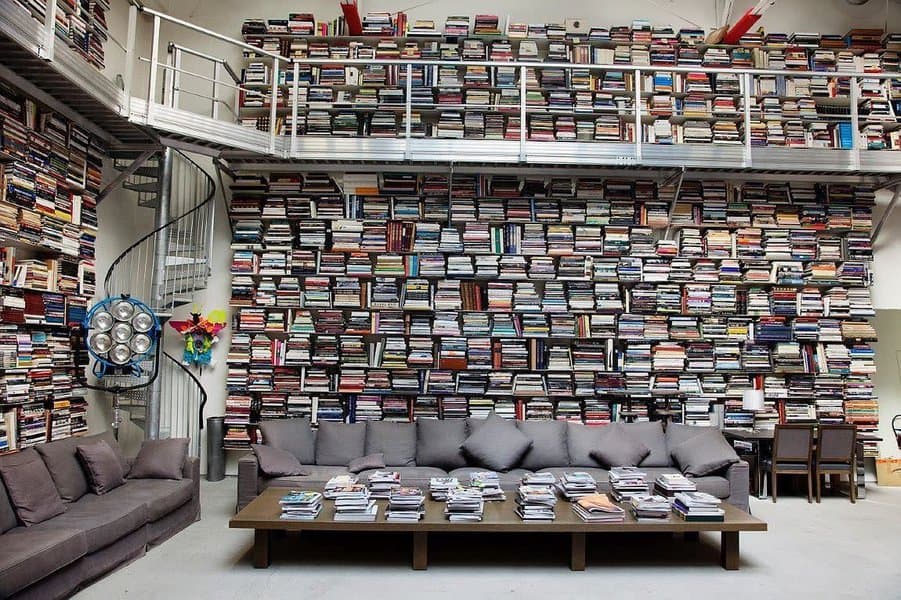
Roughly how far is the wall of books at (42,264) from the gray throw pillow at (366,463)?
2420 millimetres

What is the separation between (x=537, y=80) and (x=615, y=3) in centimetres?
152

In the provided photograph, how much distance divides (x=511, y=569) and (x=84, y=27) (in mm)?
5384

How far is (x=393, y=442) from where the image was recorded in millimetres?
5773

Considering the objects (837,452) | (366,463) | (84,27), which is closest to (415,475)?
(366,463)

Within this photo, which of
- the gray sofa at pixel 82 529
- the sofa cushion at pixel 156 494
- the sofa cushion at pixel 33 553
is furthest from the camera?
the sofa cushion at pixel 156 494

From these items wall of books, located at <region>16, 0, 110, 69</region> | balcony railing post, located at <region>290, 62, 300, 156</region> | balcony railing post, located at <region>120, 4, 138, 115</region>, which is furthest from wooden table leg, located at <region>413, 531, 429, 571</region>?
wall of books, located at <region>16, 0, 110, 69</region>

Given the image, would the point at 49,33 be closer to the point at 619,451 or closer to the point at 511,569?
the point at 511,569

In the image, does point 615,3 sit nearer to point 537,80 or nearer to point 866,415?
point 537,80

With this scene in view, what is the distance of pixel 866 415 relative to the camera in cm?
700

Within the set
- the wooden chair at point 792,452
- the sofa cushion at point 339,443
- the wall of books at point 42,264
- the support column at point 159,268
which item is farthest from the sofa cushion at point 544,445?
the wall of books at point 42,264

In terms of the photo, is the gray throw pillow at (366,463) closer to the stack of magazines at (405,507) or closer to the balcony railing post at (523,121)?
the stack of magazines at (405,507)

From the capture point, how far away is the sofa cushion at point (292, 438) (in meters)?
5.62

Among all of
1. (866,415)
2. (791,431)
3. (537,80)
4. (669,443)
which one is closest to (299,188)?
(537,80)

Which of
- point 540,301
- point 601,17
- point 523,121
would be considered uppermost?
point 601,17
